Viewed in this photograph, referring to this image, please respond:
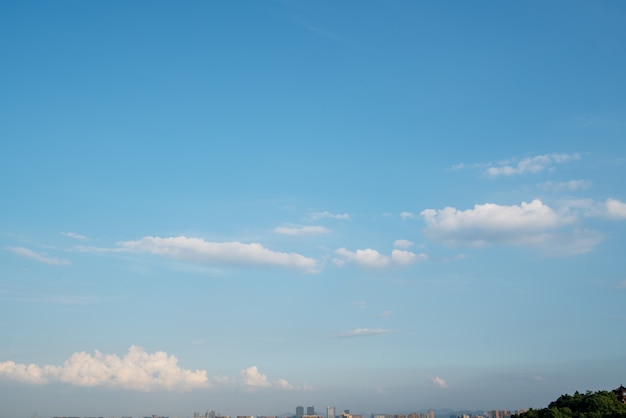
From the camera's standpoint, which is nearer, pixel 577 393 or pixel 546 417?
pixel 546 417

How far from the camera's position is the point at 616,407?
7669cm

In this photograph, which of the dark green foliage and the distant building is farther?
the distant building

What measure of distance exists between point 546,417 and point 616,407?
28.1 ft

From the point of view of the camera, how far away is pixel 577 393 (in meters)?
91.8

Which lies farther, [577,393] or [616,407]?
[577,393]

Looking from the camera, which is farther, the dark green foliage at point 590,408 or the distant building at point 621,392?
the distant building at point 621,392

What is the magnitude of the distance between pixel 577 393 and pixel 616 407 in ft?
50.5

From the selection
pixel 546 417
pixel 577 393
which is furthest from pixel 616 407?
pixel 577 393

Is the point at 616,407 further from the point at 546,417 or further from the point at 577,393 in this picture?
the point at 577,393

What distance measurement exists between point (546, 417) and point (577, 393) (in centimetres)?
1789

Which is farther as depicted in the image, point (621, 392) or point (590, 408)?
point (621, 392)
